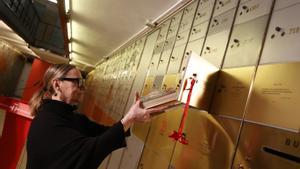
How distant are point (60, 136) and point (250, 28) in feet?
3.84

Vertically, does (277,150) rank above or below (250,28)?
below

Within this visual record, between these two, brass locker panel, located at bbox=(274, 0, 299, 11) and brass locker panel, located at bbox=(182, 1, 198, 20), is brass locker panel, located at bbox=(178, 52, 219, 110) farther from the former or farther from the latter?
brass locker panel, located at bbox=(182, 1, 198, 20)

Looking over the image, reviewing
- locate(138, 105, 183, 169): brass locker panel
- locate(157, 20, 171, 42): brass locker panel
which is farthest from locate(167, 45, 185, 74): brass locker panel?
locate(157, 20, 171, 42): brass locker panel

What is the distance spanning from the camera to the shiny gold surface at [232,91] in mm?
1459

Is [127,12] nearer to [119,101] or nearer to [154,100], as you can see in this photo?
[119,101]

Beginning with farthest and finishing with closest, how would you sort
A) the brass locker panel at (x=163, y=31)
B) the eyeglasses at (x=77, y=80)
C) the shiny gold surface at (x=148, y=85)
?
the brass locker panel at (x=163, y=31), the shiny gold surface at (x=148, y=85), the eyeglasses at (x=77, y=80)

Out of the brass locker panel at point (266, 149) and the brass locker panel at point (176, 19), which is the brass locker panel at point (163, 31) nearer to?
the brass locker panel at point (176, 19)

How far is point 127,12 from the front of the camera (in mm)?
3857

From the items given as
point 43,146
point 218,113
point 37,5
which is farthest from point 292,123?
point 37,5

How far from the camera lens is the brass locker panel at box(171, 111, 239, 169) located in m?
1.44

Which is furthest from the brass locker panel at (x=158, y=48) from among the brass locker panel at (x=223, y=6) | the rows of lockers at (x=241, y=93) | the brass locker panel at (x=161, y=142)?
the brass locker panel at (x=223, y=6)

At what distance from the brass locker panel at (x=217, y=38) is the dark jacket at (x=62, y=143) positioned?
0.80 metres

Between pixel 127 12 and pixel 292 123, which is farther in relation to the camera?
pixel 127 12

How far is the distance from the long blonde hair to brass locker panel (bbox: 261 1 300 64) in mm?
1103
